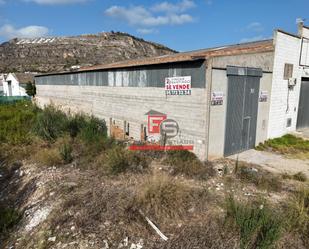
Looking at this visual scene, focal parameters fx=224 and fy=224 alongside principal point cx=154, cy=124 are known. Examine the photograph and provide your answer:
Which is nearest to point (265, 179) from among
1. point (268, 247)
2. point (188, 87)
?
point (268, 247)

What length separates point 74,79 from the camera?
12875mm

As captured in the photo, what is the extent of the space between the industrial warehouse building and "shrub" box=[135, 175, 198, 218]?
2264 millimetres

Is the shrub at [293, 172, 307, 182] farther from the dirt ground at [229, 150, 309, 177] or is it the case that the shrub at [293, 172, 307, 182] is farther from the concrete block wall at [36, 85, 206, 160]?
the concrete block wall at [36, 85, 206, 160]

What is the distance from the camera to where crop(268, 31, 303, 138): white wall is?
27.2 feet

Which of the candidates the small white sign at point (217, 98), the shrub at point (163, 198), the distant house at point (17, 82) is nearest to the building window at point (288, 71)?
the small white sign at point (217, 98)

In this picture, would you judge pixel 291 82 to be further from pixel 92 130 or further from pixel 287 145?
pixel 92 130

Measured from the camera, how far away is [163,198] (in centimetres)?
403

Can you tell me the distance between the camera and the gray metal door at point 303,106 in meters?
10.2

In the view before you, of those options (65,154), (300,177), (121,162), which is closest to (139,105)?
(121,162)

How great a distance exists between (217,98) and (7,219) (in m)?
5.51

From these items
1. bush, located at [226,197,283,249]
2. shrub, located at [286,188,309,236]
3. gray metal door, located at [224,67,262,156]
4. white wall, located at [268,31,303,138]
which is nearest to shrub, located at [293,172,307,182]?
shrub, located at [286,188,309,236]

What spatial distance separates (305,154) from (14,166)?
9447 mm

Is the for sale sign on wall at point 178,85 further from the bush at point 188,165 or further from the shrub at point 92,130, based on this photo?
the shrub at point 92,130

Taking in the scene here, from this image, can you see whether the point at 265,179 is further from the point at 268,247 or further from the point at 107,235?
the point at 107,235
